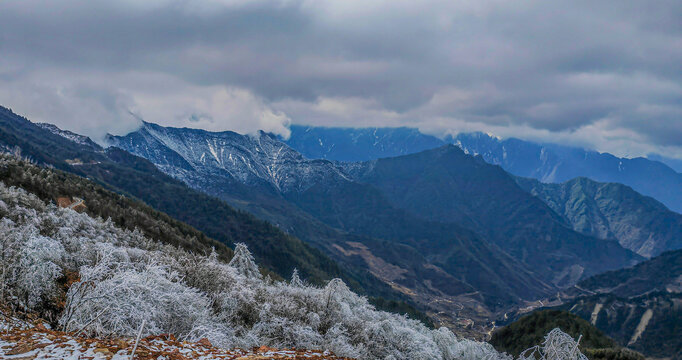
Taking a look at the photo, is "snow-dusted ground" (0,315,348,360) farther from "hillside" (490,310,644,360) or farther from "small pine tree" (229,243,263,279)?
"hillside" (490,310,644,360)

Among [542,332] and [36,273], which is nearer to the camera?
[36,273]

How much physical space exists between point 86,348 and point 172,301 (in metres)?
6.04

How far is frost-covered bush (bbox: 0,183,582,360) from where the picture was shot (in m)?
16.8

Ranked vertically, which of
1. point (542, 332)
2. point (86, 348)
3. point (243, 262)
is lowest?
point (542, 332)

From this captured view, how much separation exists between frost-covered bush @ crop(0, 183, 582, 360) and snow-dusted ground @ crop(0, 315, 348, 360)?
102 centimetres

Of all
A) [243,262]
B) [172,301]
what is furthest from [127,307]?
[243,262]

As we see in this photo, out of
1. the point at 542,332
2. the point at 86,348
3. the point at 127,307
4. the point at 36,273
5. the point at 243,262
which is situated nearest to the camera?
the point at 86,348

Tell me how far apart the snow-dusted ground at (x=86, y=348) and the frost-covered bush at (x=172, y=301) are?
102 cm

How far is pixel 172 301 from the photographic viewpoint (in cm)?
1884

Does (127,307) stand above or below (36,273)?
below

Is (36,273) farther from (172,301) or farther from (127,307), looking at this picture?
(172,301)

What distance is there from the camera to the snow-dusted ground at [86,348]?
12195 mm

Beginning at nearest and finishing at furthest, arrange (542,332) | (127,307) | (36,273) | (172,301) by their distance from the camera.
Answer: (127,307)
(36,273)
(172,301)
(542,332)

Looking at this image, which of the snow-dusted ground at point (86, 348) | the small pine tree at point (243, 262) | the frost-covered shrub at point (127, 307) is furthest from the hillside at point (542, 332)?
the snow-dusted ground at point (86, 348)
